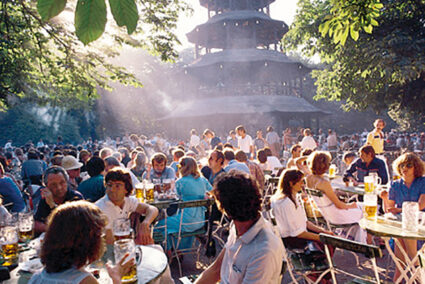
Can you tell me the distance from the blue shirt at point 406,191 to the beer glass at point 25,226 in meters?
4.36

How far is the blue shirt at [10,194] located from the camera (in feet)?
17.8

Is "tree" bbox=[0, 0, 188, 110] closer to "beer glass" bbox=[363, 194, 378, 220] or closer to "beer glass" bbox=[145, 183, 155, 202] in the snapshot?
"beer glass" bbox=[145, 183, 155, 202]

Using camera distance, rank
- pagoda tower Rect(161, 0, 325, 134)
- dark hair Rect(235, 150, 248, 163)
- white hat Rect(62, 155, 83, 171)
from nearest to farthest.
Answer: white hat Rect(62, 155, 83, 171), dark hair Rect(235, 150, 248, 163), pagoda tower Rect(161, 0, 325, 134)

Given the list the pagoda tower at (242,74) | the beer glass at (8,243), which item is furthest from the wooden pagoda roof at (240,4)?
the beer glass at (8,243)

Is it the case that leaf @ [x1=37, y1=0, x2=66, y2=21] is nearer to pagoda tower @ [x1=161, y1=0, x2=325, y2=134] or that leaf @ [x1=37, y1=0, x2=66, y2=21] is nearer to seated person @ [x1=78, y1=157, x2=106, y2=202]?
seated person @ [x1=78, y1=157, x2=106, y2=202]

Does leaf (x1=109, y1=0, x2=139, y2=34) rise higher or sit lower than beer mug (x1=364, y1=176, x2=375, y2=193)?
higher

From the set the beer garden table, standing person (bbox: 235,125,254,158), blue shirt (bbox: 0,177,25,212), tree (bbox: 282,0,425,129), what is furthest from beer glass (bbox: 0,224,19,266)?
tree (bbox: 282,0,425,129)

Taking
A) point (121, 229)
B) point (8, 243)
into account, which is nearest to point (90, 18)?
point (121, 229)

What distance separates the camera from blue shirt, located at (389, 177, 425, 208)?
4473mm

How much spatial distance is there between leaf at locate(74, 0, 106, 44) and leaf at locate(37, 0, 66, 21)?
0.06m

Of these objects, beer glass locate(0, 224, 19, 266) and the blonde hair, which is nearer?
beer glass locate(0, 224, 19, 266)

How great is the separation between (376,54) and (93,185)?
37.6 feet

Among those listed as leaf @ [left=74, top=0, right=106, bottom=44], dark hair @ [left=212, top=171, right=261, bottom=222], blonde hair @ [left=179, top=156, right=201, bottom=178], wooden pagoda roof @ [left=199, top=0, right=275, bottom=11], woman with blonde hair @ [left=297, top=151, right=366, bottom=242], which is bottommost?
woman with blonde hair @ [left=297, top=151, right=366, bottom=242]

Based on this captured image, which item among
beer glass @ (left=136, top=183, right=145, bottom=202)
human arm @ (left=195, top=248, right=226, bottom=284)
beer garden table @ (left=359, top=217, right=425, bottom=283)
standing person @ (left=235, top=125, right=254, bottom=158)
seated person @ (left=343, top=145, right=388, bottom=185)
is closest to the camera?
human arm @ (left=195, top=248, right=226, bottom=284)
